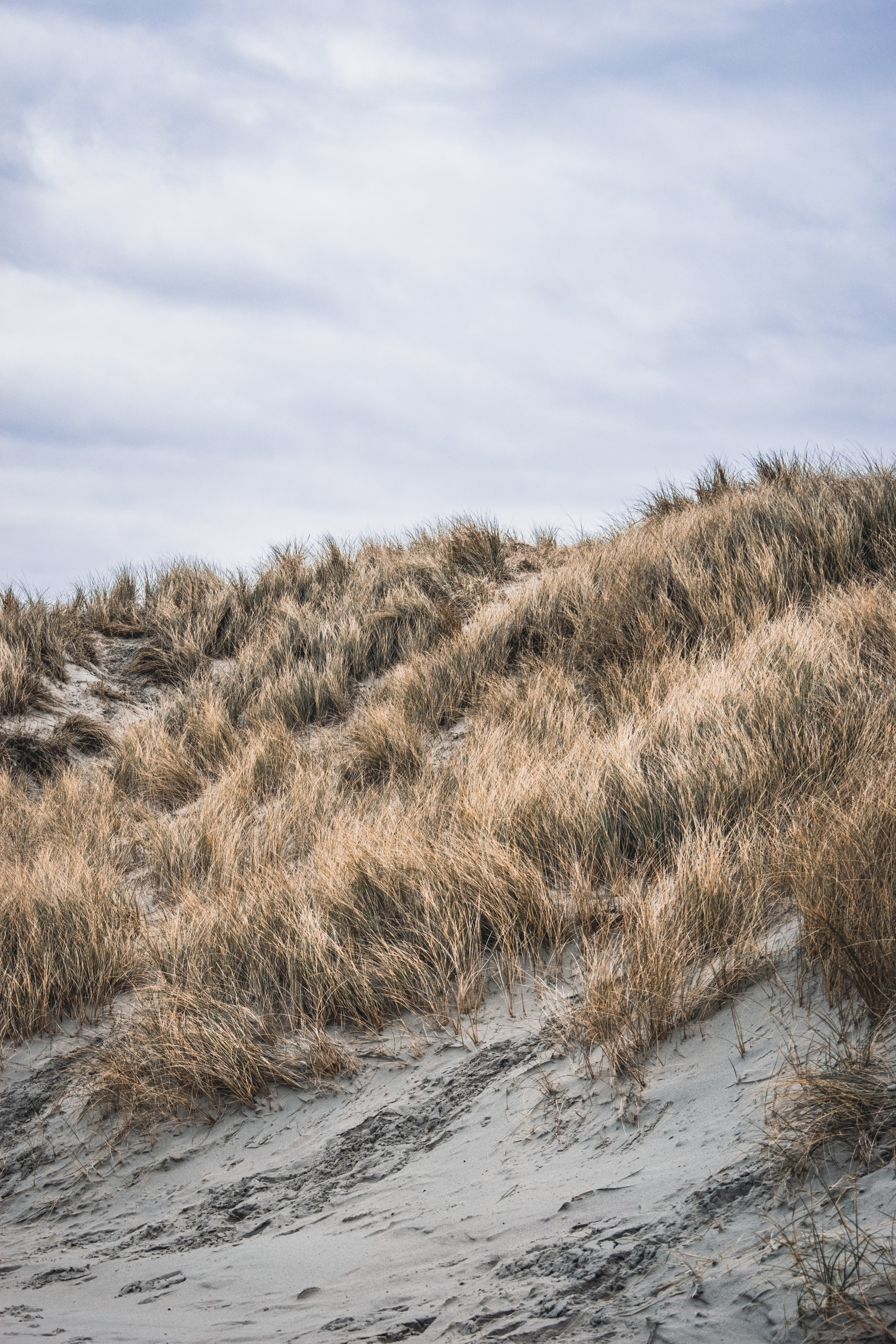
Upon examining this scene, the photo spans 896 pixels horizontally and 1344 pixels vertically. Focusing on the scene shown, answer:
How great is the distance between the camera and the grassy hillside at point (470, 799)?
2676mm

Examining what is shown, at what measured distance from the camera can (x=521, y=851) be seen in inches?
135

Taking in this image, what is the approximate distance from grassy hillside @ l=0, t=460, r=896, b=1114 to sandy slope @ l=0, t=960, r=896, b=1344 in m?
0.16

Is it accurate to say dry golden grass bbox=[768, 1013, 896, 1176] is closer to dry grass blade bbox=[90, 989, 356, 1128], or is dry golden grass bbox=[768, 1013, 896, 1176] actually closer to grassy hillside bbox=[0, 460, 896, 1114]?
grassy hillside bbox=[0, 460, 896, 1114]

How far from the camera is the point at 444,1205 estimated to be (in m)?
2.06

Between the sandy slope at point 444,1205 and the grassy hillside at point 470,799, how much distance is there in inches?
6.5

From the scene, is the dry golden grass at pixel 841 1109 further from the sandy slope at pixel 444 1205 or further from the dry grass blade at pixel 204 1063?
the dry grass blade at pixel 204 1063

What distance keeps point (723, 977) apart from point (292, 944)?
1.73m

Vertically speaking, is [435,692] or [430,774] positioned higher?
[435,692]

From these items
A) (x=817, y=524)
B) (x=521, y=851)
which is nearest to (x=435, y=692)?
(x=521, y=851)

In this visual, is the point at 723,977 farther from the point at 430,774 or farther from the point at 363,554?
the point at 363,554

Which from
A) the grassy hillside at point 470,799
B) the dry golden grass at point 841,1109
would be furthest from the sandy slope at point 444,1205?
the grassy hillside at point 470,799

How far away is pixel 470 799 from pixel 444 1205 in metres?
2.04

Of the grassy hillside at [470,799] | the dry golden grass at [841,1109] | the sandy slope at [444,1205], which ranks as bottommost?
the sandy slope at [444,1205]

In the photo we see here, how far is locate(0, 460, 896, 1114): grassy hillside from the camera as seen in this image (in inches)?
105
